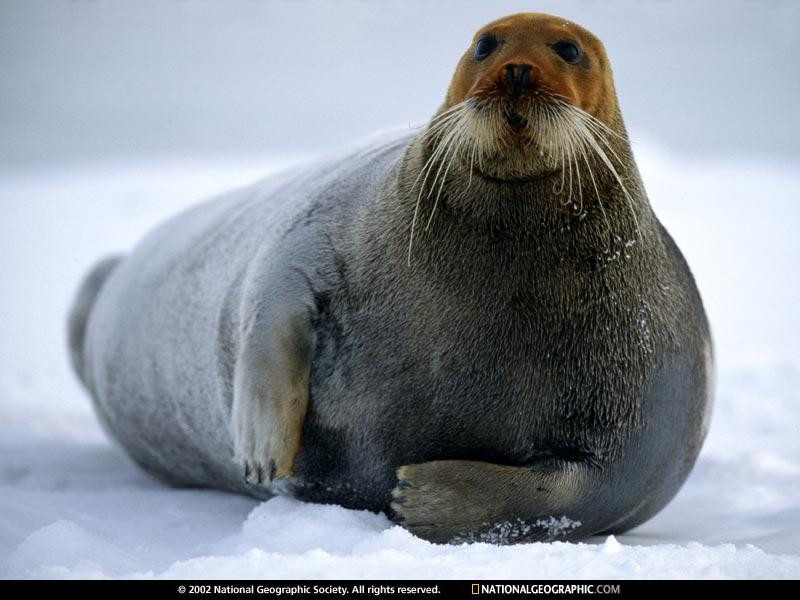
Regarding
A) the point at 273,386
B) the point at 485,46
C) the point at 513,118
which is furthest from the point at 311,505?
the point at 485,46

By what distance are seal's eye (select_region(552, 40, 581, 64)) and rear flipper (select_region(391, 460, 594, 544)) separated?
1136mm

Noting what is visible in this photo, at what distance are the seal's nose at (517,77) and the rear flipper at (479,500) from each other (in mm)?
1018

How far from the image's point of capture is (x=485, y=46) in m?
2.90

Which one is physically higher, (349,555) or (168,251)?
(168,251)

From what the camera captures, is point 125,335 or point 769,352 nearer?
point 125,335

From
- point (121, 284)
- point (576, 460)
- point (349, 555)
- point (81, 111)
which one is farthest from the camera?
point (81, 111)

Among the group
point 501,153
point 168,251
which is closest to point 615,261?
point 501,153

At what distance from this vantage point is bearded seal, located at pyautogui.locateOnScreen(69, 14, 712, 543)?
9.41 ft

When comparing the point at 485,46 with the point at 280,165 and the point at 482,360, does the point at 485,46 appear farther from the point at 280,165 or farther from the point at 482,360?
the point at 280,165

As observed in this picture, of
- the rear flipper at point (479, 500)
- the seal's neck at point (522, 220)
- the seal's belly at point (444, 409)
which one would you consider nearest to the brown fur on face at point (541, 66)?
the seal's neck at point (522, 220)

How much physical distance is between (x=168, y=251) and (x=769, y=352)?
379 centimetres

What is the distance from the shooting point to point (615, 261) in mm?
3062

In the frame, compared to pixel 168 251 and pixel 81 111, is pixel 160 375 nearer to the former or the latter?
pixel 168 251
